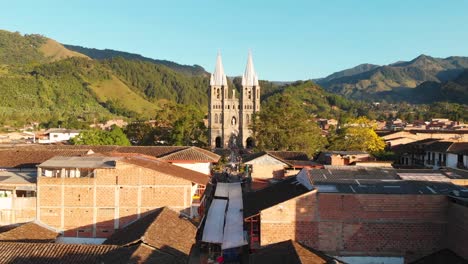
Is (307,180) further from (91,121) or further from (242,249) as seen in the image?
(91,121)

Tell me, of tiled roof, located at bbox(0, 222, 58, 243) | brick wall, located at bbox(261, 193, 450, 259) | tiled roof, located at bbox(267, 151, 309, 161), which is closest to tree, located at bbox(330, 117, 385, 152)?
tiled roof, located at bbox(267, 151, 309, 161)

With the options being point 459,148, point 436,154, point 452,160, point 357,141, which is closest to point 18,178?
point 357,141

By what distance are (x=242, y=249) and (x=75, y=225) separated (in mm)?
6523

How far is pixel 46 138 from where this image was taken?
5231 centimetres

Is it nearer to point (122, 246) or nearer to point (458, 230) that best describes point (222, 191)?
point (122, 246)

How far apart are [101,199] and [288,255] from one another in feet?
26.4

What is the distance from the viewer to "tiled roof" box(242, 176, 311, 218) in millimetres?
14423

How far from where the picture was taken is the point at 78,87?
114188 millimetres

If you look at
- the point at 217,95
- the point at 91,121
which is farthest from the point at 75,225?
the point at 91,121

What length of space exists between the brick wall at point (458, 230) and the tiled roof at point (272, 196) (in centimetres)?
421

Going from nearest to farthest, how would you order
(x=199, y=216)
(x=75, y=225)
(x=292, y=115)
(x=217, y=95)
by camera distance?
(x=75, y=225) < (x=199, y=216) < (x=292, y=115) < (x=217, y=95)

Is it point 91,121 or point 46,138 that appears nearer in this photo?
point 46,138

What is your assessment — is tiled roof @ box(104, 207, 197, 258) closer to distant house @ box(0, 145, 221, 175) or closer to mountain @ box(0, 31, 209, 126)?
distant house @ box(0, 145, 221, 175)

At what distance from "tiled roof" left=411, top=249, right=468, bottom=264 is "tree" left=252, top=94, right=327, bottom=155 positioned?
869 inches
